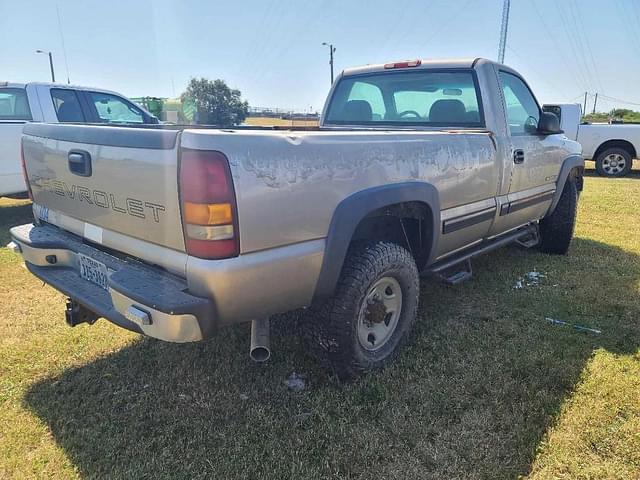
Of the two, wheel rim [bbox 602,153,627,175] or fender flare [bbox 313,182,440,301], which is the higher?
fender flare [bbox 313,182,440,301]

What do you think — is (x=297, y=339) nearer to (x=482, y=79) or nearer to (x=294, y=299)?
(x=294, y=299)

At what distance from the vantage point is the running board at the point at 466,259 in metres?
3.46

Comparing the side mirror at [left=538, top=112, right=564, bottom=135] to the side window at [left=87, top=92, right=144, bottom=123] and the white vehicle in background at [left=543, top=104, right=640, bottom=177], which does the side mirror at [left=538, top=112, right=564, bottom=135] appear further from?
the white vehicle in background at [left=543, top=104, right=640, bottom=177]

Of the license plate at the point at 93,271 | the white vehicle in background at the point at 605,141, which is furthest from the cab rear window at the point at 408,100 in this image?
the white vehicle in background at the point at 605,141

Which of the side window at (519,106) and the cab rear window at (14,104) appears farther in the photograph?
the cab rear window at (14,104)

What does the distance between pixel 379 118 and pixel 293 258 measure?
246 cm

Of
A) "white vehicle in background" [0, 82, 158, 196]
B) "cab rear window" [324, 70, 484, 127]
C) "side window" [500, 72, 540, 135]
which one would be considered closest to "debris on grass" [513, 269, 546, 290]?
"side window" [500, 72, 540, 135]

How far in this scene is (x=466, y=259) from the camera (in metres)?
3.67

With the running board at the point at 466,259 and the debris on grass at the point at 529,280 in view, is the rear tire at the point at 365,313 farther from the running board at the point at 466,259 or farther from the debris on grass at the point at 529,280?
the debris on grass at the point at 529,280

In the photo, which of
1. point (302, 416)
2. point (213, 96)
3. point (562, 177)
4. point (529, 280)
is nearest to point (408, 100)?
point (562, 177)

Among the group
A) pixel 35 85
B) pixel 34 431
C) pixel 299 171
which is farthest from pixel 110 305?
pixel 35 85

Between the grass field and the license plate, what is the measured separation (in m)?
0.67

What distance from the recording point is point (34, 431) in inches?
93.7

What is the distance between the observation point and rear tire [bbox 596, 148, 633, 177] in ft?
41.5
